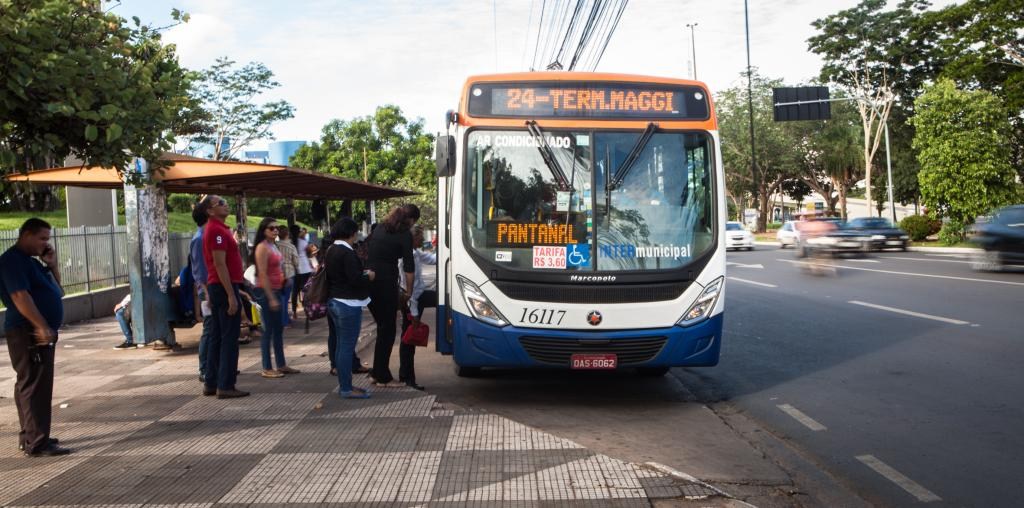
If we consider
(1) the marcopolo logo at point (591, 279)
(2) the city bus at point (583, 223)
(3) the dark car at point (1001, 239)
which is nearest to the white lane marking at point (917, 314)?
(2) the city bus at point (583, 223)

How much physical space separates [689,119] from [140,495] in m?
5.37

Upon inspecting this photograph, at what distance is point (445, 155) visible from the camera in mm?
7582

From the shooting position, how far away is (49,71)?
522cm

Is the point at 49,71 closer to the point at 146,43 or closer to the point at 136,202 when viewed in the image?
the point at 146,43

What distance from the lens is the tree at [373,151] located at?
54.3m

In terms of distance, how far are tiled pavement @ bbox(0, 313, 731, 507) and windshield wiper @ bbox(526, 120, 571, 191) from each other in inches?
84.9

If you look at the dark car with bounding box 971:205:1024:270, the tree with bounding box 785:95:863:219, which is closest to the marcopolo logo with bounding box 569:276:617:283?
A: the dark car with bounding box 971:205:1024:270

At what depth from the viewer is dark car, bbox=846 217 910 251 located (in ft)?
103

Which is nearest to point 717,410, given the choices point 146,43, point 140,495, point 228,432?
point 228,432

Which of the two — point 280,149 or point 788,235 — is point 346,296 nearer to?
point 788,235

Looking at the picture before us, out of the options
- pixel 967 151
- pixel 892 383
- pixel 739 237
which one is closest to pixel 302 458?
pixel 892 383

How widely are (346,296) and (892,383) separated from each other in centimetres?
522

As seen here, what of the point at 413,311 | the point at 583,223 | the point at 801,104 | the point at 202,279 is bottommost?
the point at 413,311

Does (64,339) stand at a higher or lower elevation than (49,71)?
lower
